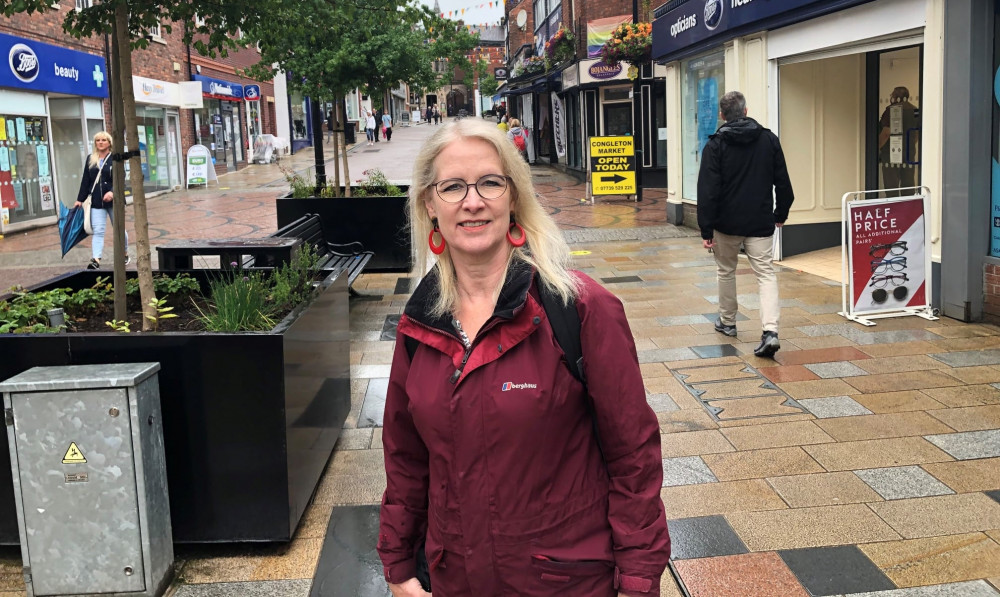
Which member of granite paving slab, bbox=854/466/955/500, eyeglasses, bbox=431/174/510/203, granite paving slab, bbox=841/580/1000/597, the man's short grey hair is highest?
the man's short grey hair

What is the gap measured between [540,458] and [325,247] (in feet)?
25.5

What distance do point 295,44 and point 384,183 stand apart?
2.09 meters

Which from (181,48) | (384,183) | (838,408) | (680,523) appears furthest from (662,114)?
(680,523)

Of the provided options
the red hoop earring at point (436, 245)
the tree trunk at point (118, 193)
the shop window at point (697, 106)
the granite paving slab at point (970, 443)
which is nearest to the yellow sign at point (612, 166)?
the shop window at point (697, 106)

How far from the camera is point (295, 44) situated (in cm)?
1151

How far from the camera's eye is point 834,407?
5.36 m

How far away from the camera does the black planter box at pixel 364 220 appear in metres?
10.3

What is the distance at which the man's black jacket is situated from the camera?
668 cm

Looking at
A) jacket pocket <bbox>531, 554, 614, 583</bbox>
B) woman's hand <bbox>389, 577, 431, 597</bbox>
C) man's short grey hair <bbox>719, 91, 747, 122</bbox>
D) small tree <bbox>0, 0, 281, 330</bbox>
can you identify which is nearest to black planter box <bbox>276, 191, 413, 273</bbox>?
man's short grey hair <bbox>719, 91, 747, 122</bbox>

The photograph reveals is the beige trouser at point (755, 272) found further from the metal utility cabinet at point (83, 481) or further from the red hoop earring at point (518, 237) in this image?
the red hoop earring at point (518, 237)

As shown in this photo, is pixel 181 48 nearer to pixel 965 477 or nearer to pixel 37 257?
pixel 37 257

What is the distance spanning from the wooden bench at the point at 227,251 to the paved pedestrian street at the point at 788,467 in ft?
3.40

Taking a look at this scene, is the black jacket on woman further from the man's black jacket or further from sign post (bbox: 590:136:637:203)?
sign post (bbox: 590:136:637:203)

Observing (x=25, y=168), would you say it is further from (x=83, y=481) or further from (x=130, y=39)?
(x=83, y=481)
